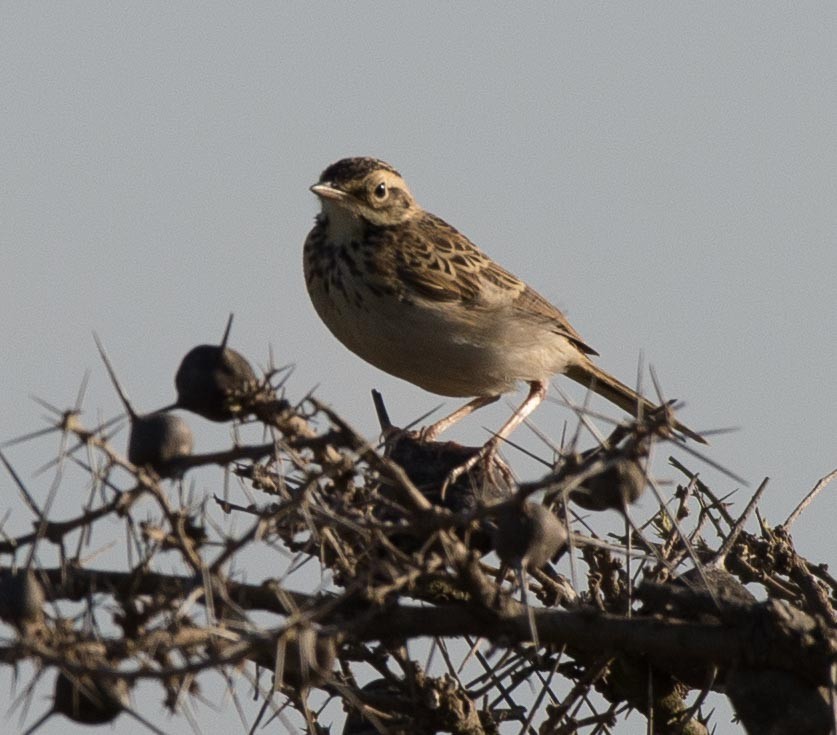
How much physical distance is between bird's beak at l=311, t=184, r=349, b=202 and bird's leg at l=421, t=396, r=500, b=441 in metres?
1.66

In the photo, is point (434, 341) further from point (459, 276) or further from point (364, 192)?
point (364, 192)

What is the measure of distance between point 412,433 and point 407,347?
6.71ft

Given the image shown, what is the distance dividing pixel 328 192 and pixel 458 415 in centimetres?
175

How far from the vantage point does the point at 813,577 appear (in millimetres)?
6207

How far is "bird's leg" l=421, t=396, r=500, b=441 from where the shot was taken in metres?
9.70

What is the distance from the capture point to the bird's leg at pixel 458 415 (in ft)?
31.8

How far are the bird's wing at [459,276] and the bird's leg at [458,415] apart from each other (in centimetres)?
63

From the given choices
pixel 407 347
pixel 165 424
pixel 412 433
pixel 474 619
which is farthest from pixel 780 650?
pixel 407 347

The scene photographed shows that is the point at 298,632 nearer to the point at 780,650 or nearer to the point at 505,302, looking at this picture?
the point at 780,650

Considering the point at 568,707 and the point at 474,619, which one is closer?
the point at 474,619

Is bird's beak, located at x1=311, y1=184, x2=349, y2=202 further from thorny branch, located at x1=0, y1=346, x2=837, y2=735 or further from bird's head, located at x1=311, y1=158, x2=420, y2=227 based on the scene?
thorny branch, located at x1=0, y1=346, x2=837, y2=735

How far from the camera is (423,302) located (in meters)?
9.94

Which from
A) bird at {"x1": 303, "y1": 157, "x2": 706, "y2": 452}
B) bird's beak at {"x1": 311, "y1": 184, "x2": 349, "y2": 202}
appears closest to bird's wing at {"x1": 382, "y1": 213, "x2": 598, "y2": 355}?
bird at {"x1": 303, "y1": 157, "x2": 706, "y2": 452}

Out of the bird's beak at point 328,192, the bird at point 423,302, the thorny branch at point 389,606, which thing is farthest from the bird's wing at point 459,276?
the thorny branch at point 389,606
